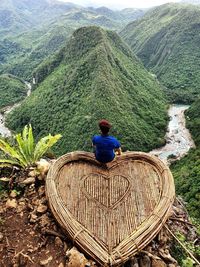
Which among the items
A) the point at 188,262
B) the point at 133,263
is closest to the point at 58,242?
the point at 133,263

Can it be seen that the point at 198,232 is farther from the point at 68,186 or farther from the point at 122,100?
the point at 122,100

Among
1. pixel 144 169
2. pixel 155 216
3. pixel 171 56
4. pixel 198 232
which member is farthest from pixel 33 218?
pixel 171 56

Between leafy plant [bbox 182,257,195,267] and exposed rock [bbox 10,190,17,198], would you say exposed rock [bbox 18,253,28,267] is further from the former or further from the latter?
leafy plant [bbox 182,257,195,267]

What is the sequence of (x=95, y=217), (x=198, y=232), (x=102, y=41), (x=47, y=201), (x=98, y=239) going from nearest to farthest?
(x=98, y=239), (x=95, y=217), (x=47, y=201), (x=198, y=232), (x=102, y=41)

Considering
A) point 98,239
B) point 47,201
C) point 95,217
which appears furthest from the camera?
point 47,201

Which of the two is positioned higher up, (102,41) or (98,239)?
(98,239)
